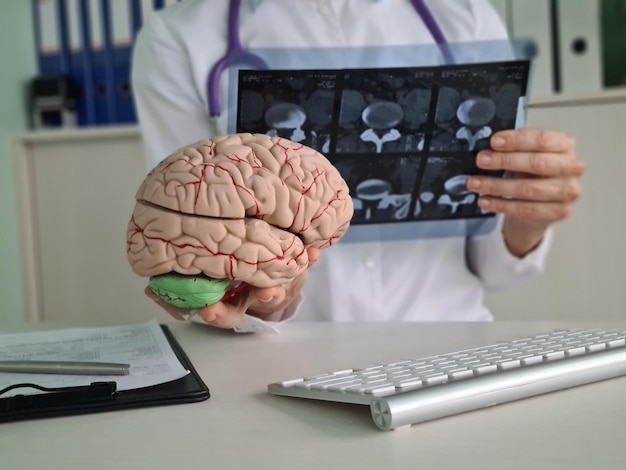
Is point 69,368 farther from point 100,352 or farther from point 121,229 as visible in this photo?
point 121,229

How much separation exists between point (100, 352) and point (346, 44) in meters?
0.55

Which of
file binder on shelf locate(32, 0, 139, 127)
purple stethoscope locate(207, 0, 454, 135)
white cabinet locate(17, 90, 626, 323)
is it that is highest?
file binder on shelf locate(32, 0, 139, 127)

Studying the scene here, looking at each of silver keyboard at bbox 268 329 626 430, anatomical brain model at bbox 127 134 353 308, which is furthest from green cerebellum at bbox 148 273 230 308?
silver keyboard at bbox 268 329 626 430

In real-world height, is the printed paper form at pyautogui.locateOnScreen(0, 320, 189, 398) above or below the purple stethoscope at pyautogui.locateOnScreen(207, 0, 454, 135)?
below

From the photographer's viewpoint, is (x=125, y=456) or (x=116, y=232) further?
(x=116, y=232)

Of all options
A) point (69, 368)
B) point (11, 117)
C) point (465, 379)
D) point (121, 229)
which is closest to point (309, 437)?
point (465, 379)

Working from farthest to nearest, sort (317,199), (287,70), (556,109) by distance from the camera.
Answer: (556,109)
(287,70)
(317,199)

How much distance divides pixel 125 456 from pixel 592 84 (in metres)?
1.54

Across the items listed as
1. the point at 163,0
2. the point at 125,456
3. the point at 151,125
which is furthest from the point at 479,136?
the point at 163,0

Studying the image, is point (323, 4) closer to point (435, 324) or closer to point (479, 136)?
point (479, 136)

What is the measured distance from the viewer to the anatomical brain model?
576 mm

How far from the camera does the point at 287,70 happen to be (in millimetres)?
759

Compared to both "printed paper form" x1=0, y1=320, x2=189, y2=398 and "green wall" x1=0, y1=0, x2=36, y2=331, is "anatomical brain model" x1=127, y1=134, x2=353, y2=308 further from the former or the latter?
"green wall" x1=0, y1=0, x2=36, y2=331

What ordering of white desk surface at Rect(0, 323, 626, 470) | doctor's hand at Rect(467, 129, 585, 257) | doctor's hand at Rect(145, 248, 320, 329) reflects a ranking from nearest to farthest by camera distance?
1. white desk surface at Rect(0, 323, 626, 470)
2. doctor's hand at Rect(145, 248, 320, 329)
3. doctor's hand at Rect(467, 129, 585, 257)
